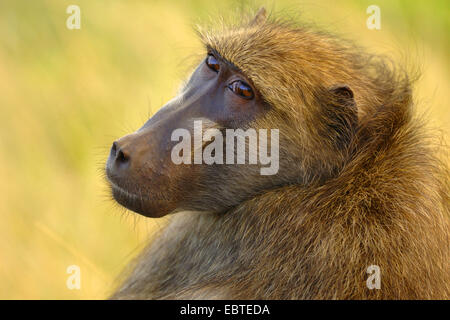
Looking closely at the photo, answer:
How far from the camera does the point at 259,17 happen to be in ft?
12.6

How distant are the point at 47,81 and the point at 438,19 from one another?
3722 millimetres

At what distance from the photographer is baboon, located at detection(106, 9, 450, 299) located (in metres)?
3.10

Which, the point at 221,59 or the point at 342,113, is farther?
the point at 221,59

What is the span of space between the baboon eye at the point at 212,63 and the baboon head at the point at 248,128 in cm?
Result: 8

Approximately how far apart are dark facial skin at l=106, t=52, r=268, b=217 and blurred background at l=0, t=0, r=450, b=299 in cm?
215

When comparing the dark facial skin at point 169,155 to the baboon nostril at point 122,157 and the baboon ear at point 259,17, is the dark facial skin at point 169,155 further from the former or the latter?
the baboon ear at point 259,17

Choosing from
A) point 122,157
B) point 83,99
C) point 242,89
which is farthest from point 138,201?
point 83,99

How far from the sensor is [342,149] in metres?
3.33

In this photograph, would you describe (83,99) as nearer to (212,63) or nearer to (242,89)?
(212,63)

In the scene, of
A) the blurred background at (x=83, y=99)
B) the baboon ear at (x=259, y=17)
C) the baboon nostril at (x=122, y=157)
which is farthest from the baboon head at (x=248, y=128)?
the blurred background at (x=83, y=99)

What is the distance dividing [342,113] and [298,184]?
0.38 m

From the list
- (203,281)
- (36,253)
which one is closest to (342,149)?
(203,281)

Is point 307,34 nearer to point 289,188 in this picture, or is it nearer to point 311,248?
point 289,188

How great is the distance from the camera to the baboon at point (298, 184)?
122 inches
